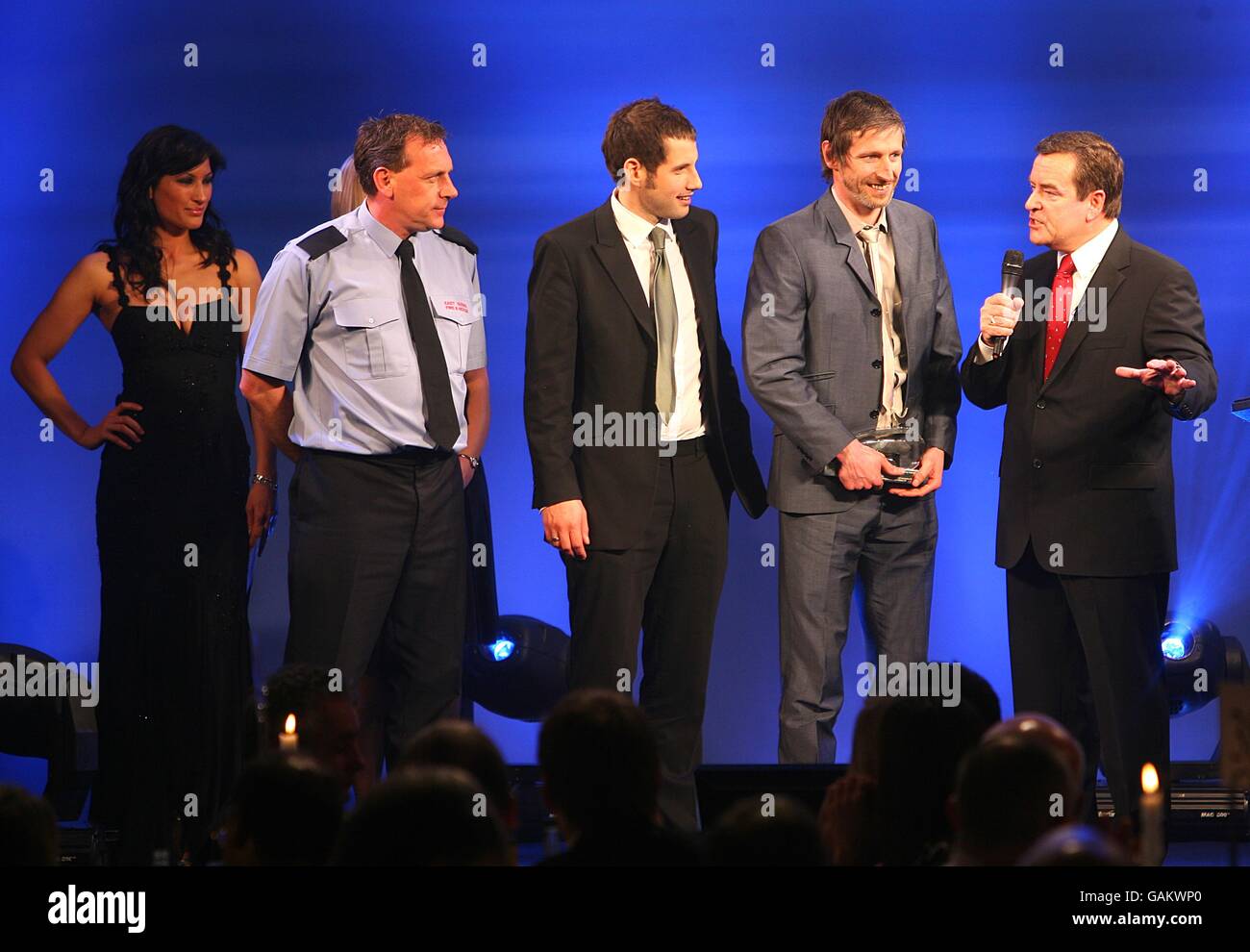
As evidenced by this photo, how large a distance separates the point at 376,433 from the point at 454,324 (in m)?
0.39

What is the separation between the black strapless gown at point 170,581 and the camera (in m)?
4.36

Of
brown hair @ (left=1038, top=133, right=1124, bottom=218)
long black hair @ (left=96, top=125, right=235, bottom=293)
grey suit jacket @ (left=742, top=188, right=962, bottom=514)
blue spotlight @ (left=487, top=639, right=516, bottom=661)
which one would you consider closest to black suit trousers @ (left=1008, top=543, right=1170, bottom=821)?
grey suit jacket @ (left=742, top=188, right=962, bottom=514)

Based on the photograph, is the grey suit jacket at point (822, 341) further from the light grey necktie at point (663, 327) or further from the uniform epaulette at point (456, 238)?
the uniform epaulette at point (456, 238)

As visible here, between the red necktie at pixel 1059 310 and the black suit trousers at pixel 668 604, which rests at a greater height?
the red necktie at pixel 1059 310

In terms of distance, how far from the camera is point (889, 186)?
14.3 feet

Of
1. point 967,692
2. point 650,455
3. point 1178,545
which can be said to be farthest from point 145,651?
point 1178,545

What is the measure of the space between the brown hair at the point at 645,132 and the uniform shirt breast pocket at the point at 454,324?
1.74 feet

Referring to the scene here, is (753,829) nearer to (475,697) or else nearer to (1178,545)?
(475,697)

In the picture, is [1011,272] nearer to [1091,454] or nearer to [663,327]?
[1091,454]

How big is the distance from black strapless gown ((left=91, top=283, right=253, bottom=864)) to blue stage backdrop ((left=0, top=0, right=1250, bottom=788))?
45.6 inches

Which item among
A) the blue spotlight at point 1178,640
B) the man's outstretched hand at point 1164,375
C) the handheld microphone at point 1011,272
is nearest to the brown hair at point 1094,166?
the handheld microphone at point 1011,272

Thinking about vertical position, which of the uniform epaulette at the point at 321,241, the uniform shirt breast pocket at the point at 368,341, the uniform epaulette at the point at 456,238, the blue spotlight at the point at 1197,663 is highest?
the uniform epaulette at the point at 456,238

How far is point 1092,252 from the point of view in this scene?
435cm

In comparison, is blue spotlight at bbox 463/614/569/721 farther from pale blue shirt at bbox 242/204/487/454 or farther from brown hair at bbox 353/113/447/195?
brown hair at bbox 353/113/447/195
